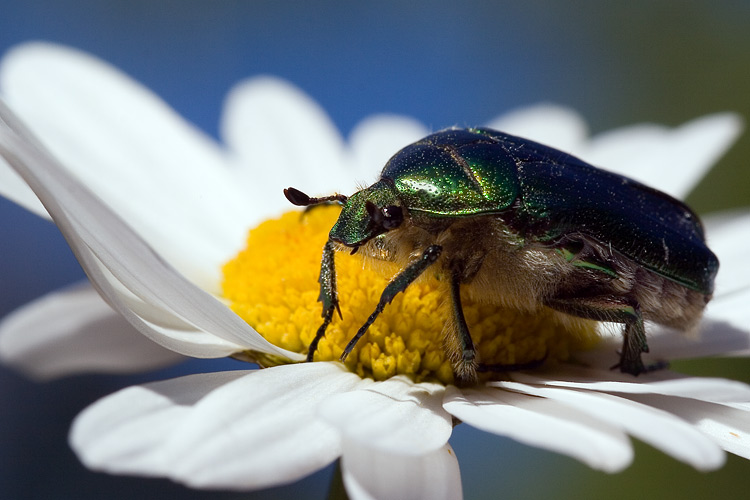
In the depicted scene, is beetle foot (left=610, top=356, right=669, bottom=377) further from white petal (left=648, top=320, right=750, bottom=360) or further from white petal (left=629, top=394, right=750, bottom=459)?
white petal (left=648, top=320, right=750, bottom=360)

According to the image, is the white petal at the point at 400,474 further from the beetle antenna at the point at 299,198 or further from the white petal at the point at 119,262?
the beetle antenna at the point at 299,198

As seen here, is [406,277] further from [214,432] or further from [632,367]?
[632,367]

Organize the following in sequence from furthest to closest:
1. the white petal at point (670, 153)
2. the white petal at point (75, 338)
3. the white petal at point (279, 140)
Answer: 1. the white petal at point (279, 140)
2. the white petal at point (670, 153)
3. the white petal at point (75, 338)

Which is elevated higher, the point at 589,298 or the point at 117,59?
the point at 117,59

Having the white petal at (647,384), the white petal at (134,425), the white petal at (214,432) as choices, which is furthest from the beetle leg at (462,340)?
the white petal at (134,425)

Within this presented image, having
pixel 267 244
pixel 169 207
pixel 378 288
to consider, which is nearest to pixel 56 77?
pixel 169 207

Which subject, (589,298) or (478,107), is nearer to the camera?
(589,298)

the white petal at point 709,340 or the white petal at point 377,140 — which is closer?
the white petal at point 709,340

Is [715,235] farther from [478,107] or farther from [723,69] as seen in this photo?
[478,107]
